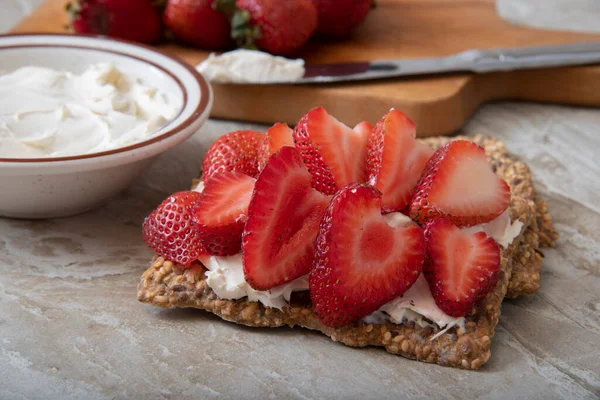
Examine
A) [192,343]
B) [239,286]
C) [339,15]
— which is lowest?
[192,343]

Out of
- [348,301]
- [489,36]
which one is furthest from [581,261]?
[489,36]

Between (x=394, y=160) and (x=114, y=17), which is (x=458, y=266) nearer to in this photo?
(x=394, y=160)

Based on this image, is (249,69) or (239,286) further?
(249,69)

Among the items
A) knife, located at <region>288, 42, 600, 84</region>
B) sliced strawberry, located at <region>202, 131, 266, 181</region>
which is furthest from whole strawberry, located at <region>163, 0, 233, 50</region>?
sliced strawberry, located at <region>202, 131, 266, 181</region>

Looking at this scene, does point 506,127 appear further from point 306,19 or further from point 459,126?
point 306,19

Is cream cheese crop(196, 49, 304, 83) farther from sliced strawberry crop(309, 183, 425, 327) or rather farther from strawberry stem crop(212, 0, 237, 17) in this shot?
sliced strawberry crop(309, 183, 425, 327)

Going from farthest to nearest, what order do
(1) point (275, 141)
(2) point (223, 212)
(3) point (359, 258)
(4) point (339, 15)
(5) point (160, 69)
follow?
(4) point (339, 15)
(5) point (160, 69)
(1) point (275, 141)
(2) point (223, 212)
(3) point (359, 258)

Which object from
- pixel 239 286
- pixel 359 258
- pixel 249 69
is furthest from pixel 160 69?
pixel 359 258
